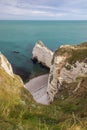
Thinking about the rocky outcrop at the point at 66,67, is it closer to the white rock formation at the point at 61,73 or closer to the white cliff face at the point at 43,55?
the white rock formation at the point at 61,73

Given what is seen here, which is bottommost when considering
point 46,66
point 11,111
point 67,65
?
point 46,66

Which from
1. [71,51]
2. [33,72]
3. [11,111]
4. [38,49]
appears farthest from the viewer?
[38,49]

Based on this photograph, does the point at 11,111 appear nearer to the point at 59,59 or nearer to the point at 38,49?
the point at 59,59

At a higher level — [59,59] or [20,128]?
[20,128]

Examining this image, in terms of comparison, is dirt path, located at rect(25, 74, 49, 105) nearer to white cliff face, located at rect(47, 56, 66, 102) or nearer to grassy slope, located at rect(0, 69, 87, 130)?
white cliff face, located at rect(47, 56, 66, 102)

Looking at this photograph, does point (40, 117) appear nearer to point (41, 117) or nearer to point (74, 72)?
point (41, 117)

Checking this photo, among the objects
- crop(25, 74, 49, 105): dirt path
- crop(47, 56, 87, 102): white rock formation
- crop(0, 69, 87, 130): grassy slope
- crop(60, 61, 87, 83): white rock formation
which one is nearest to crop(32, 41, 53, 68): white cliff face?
crop(25, 74, 49, 105): dirt path

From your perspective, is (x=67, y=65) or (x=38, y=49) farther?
(x=38, y=49)

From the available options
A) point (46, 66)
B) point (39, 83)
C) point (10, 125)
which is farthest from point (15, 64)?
point (10, 125)
